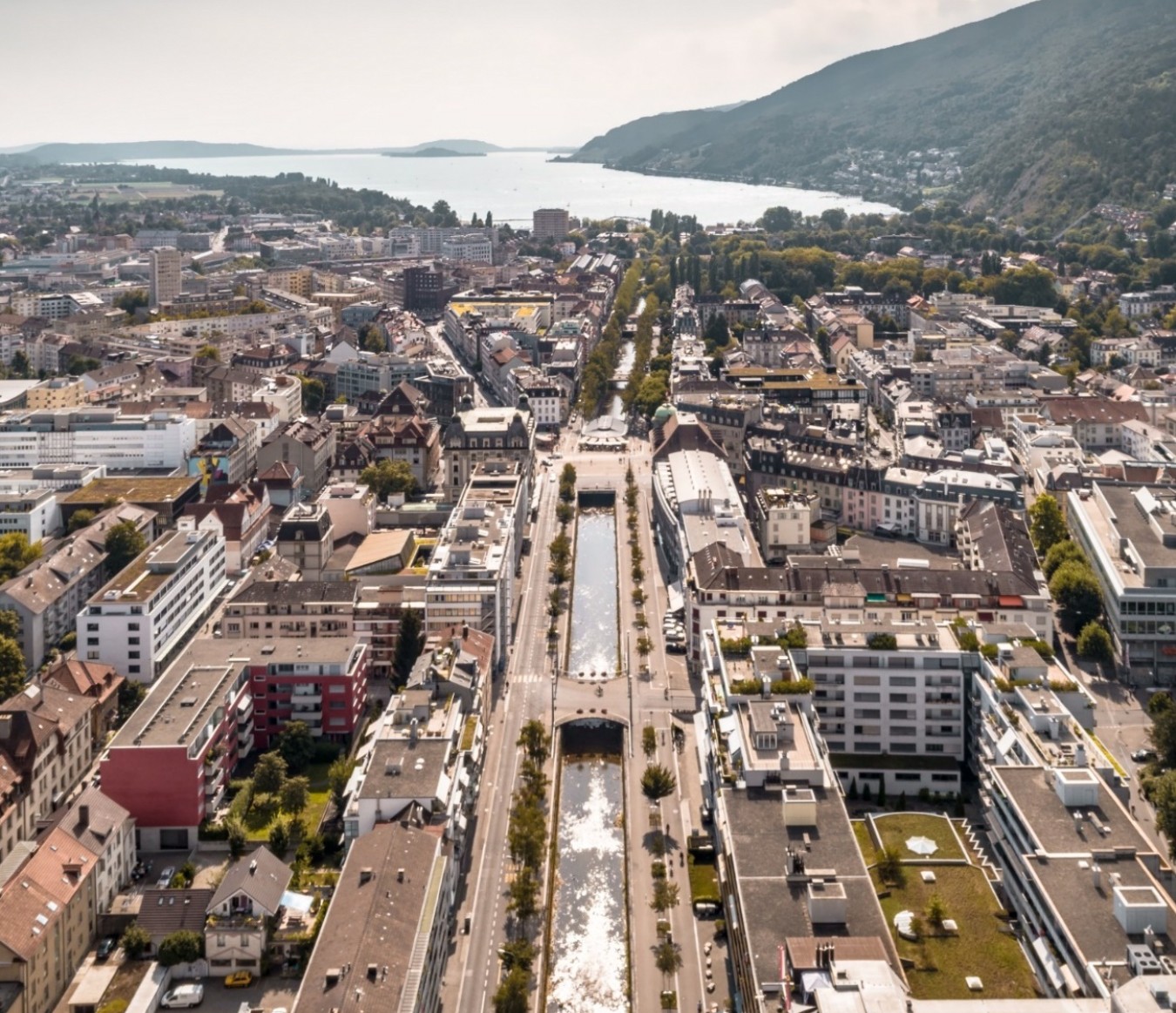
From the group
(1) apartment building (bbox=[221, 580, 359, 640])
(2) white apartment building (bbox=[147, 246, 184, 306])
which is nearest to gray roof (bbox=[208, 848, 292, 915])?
(1) apartment building (bbox=[221, 580, 359, 640])

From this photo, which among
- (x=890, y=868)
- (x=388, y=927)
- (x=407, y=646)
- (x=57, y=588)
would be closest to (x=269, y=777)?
(x=407, y=646)

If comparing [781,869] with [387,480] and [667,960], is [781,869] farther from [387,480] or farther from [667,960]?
[387,480]

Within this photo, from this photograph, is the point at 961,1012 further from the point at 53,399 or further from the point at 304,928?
the point at 53,399

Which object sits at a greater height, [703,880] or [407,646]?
[407,646]

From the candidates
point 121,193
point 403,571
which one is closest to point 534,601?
point 403,571

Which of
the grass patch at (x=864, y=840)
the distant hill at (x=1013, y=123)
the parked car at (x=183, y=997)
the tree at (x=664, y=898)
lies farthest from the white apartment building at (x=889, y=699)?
the distant hill at (x=1013, y=123)

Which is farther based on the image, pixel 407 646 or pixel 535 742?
pixel 407 646

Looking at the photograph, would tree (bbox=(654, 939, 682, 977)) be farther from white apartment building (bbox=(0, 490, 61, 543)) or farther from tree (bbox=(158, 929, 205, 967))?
white apartment building (bbox=(0, 490, 61, 543))
